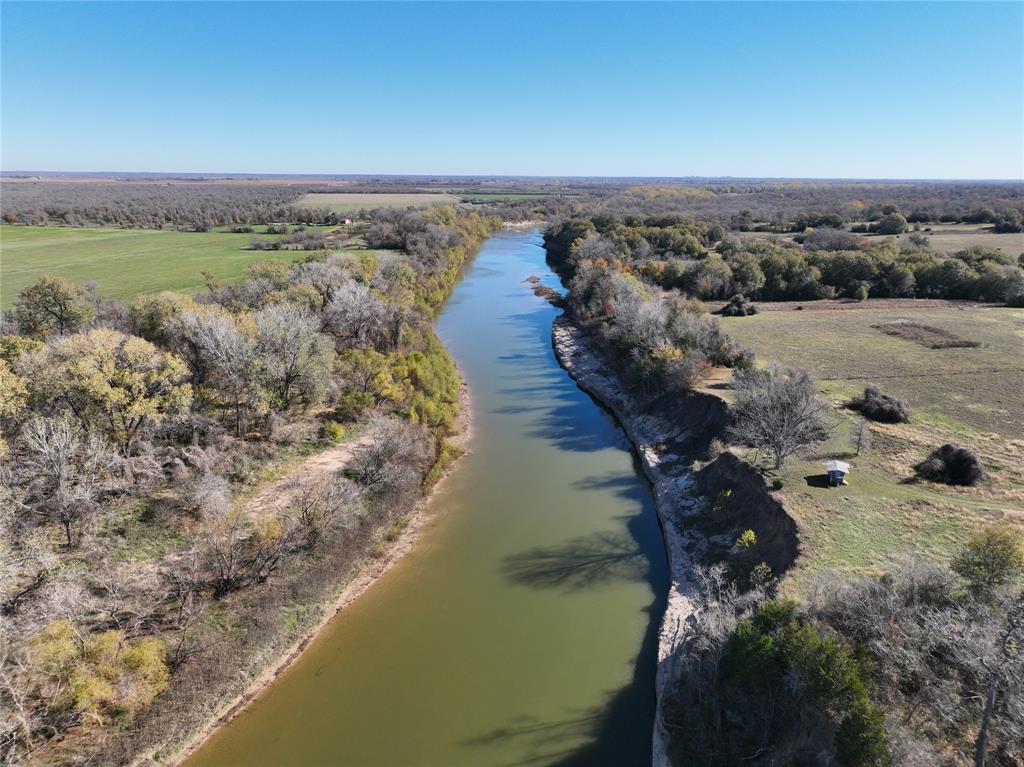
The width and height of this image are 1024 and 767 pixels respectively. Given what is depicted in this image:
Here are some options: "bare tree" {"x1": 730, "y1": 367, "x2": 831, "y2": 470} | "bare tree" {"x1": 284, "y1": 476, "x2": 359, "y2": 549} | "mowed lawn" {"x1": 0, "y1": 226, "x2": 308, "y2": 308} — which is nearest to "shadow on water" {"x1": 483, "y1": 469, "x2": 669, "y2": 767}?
"bare tree" {"x1": 730, "y1": 367, "x2": 831, "y2": 470}

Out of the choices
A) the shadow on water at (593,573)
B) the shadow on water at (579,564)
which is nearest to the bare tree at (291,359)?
the shadow on water at (593,573)

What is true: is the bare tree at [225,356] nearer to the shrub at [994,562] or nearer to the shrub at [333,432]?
the shrub at [333,432]

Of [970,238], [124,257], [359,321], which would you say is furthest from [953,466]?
[970,238]

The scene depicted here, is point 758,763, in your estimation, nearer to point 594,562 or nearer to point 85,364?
point 594,562

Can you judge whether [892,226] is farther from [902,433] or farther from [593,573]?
[593,573]

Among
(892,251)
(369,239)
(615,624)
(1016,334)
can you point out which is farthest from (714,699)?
(369,239)

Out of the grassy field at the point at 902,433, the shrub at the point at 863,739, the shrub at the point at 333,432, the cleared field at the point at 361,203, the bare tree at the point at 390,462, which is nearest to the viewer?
the shrub at the point at 863,739

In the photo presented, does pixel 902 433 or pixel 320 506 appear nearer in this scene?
pixel 320 506
